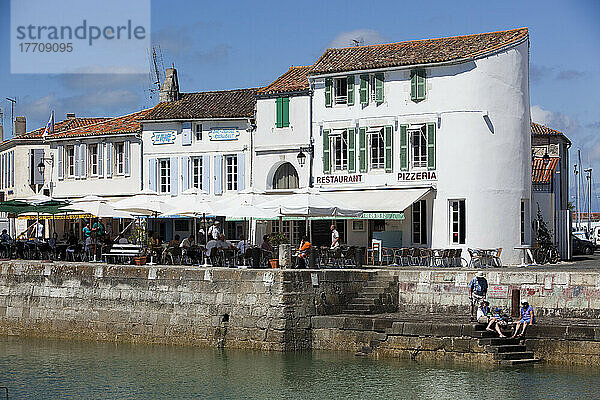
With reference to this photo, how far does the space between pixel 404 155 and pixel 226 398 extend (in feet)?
53.6

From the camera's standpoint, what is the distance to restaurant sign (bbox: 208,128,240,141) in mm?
43781

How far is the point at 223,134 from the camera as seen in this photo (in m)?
44.1

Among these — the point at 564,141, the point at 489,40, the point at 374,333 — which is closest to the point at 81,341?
the point at 374,333

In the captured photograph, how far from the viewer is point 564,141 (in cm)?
4872

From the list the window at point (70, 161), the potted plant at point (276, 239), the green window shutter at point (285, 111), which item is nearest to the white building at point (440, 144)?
the green window shutter at point (285, 111)

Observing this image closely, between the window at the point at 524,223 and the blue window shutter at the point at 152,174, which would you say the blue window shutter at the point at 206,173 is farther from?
the window at the point at 524,223

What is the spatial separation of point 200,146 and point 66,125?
1165 centimetres

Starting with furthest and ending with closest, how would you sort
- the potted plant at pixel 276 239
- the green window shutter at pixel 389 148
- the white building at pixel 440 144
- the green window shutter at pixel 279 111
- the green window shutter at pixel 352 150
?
the green window shutter at pixel 279 111 < the green window shutter at pixel 352 150 < the green window shutter at pixel 389 148 < the white building at pixel 440 144 < the potted plant at pixel 276 239

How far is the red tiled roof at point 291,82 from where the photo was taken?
137ft

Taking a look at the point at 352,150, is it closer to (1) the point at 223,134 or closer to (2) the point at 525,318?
(1) the point at 223,134

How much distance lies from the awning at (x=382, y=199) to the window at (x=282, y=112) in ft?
13.9

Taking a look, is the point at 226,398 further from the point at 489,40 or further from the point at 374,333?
the point at 489,40

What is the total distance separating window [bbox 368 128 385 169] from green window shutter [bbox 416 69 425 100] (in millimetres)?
1911

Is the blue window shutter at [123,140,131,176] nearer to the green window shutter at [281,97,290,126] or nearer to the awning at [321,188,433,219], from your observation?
the green window shutter at [281,97,290,126]
